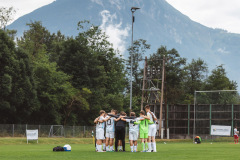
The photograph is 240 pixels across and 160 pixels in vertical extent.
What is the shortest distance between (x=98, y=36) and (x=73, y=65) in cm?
1546

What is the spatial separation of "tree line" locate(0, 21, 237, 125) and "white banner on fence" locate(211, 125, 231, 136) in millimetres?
9184

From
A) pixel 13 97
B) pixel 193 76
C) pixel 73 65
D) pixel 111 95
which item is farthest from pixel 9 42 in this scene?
pixel 193 76

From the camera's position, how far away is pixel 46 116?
58906 mm

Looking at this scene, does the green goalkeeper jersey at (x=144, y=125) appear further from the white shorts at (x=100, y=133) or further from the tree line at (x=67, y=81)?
the tree line at (x=67, y=81)

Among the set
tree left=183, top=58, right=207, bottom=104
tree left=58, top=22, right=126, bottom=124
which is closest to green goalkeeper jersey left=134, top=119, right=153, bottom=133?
tree left=58, top=22, right=126, bottom=124

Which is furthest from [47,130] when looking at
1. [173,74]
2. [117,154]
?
[173,74]

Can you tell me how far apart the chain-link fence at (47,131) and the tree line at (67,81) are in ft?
9.65

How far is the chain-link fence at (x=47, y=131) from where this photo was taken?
4753 cm

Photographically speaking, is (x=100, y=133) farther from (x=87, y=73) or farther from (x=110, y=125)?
(x=87, y=73)

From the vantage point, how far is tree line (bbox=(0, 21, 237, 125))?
51812mm

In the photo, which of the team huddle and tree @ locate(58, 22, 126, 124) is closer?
the team huddle

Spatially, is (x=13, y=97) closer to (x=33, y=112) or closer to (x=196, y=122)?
(x=33, y=112)

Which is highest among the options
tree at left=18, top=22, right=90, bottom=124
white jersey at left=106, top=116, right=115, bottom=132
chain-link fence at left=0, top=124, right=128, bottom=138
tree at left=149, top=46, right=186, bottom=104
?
tree at left=149, top=46, right=186, bottom=104

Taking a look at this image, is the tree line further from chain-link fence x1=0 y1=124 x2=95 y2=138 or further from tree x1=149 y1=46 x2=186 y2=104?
chain-link fence x1=0 y1=124 x2=95 y2=138
